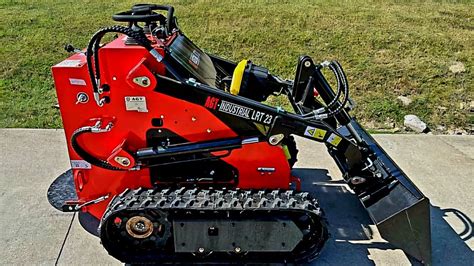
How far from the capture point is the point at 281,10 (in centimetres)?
1110

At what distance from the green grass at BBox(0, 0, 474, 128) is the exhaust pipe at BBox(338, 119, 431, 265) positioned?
128 inches

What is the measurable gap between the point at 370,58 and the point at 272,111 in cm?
584

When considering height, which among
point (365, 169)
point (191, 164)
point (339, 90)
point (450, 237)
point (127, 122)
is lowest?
point (450, 237)

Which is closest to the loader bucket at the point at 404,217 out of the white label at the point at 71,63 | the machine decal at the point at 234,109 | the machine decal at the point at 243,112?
the machine decal at the point at 243,112

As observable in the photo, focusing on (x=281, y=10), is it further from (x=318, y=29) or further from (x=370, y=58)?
(x=370, y=58)

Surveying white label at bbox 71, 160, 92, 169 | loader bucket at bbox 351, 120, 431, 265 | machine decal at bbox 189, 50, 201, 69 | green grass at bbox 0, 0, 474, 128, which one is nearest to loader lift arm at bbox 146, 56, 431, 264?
loader bucket at bbox 351, 120, 431, 265

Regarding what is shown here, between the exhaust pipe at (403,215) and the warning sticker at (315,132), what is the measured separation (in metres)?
0.64

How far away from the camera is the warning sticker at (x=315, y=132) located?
3509mm

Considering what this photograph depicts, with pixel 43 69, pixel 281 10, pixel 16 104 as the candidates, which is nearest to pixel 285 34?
pixel 281 10

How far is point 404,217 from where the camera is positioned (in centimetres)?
353

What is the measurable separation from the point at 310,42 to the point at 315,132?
20.4ft

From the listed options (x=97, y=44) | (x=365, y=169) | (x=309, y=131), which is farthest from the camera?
(x=365, y=169)

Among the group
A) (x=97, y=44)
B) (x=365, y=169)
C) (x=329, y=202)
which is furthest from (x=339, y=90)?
(x=97, y=44)

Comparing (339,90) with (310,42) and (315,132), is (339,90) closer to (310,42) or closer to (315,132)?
(315,132)
